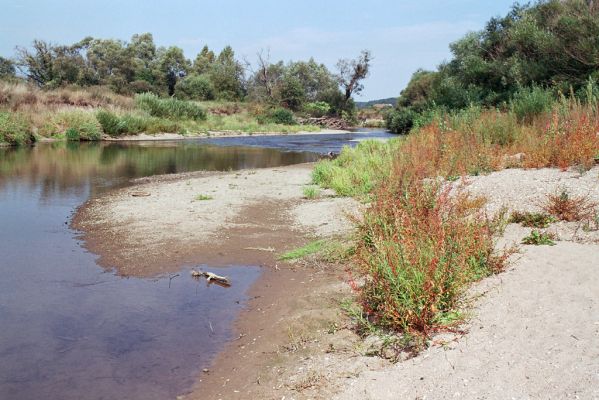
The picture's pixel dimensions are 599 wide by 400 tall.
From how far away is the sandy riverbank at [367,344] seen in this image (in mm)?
3871

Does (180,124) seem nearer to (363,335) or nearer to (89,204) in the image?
(89,204)

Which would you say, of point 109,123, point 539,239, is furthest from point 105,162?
point 539,239

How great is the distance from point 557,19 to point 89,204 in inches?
793

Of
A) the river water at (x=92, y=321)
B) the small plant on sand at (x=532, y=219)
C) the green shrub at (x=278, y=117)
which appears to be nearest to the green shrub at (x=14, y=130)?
the river water at (x=92, y=321)

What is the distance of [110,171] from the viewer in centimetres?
1989

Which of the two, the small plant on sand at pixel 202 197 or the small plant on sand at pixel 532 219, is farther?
the small plant on sand at pixel 202 197

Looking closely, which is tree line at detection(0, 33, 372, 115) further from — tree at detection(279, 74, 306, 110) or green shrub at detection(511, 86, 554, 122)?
green shrub at detection(511, 86, 554, 122)

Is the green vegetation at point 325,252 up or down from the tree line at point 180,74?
down

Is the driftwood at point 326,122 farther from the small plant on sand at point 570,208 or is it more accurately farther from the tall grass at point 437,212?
the small plant on sand at point 570,208

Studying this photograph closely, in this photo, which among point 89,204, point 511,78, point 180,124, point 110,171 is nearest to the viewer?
point 89,204

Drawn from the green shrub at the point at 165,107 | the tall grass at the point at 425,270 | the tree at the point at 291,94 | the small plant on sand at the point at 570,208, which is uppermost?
the tree at the point at 291,94

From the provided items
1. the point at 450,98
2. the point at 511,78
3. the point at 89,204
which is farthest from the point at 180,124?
the point at 89,204

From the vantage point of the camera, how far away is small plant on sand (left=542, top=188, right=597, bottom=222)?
6806 millimetres

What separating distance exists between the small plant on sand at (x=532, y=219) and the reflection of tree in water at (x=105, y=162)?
1216cm
